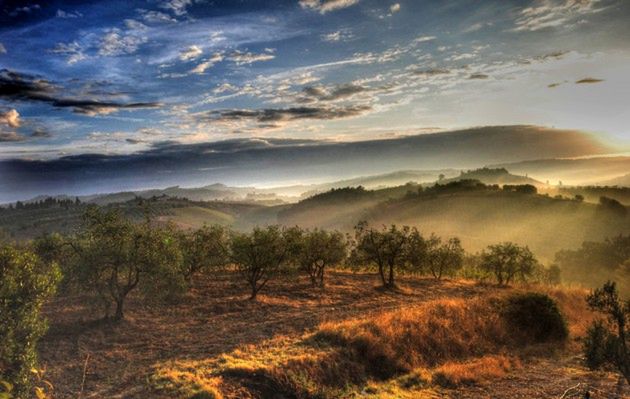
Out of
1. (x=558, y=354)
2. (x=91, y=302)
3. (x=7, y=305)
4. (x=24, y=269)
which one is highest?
(x=24, y=269)

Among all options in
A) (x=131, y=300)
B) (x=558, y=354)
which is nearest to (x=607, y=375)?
(x=558, y=354)

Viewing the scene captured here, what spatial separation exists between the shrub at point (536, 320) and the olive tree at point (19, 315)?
4073 centimetres

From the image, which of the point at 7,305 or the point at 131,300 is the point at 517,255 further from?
the point at 7,305

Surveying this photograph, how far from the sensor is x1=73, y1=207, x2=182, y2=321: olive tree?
33.2 m

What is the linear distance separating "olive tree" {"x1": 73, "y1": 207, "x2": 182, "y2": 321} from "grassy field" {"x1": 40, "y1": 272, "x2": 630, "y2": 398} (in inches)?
140

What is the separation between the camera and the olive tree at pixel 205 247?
172 feet

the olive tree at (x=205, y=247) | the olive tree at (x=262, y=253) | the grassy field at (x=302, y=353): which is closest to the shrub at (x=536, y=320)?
the grassy field at (x=302, y=353)

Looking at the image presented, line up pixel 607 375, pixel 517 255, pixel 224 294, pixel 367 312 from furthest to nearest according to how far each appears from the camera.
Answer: pixel 517 255, pixel 224 294, pixel 367 312, pixel 607 375

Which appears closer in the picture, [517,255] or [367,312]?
[367,312]

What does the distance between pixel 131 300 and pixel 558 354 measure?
145 feet

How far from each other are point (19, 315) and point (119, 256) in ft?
39.7

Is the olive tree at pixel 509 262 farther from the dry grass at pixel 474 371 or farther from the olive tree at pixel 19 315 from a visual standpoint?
the olive tree at pixel 19 315

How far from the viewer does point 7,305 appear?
70.3ft

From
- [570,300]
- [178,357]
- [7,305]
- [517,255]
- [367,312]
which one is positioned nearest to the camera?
[7,305]
